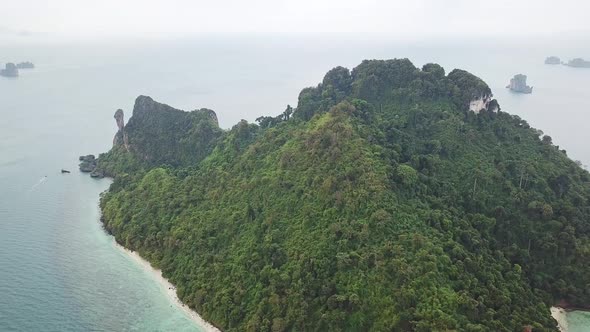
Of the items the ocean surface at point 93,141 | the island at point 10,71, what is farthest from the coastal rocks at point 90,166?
the island at point 10,71

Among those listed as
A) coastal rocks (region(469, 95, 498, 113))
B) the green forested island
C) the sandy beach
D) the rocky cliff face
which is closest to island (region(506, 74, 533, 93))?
the green forested island

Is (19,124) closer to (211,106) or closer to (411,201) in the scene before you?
(211,106)

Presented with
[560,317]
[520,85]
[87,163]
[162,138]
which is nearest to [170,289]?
[162,138]

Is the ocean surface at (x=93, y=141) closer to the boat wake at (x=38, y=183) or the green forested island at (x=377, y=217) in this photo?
the boat wake at (x=38, y=183)

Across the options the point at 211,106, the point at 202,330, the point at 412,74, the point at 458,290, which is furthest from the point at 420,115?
the point at 211,106

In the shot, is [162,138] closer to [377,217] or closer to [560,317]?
[377,217]
